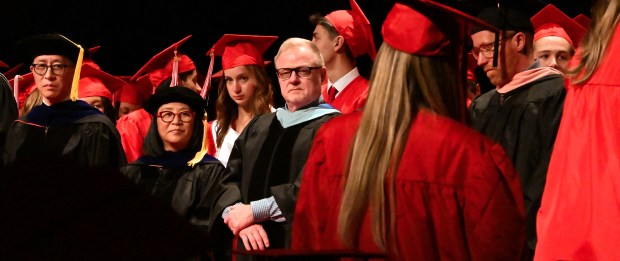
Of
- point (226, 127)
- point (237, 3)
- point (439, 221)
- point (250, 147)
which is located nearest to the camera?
point (439, 221)

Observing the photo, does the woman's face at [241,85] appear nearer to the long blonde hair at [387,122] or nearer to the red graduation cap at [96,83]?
the red graduation cap at [96,83]

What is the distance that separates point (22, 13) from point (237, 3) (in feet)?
7.54

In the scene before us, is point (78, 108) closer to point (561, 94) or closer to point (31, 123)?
point (31, 123)

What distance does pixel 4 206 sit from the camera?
4.84 ft

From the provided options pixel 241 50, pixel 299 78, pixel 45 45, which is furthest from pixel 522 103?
pixel 45 45

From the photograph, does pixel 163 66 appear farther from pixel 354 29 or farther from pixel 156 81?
pixel 354 29

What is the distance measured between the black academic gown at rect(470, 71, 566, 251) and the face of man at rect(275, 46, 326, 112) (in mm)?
844

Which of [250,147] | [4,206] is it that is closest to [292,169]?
[250,147]

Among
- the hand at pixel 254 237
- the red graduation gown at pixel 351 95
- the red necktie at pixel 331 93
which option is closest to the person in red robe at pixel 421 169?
the hand at pixel 254 237

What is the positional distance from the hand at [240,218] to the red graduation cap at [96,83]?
3.99m

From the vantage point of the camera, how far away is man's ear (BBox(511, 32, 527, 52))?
4.54 m

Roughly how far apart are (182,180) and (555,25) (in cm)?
258

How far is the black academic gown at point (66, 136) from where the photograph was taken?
605 cm

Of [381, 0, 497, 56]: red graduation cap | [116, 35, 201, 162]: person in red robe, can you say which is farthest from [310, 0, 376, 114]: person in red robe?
[381, 0, 497, 56]: red graduation cap
